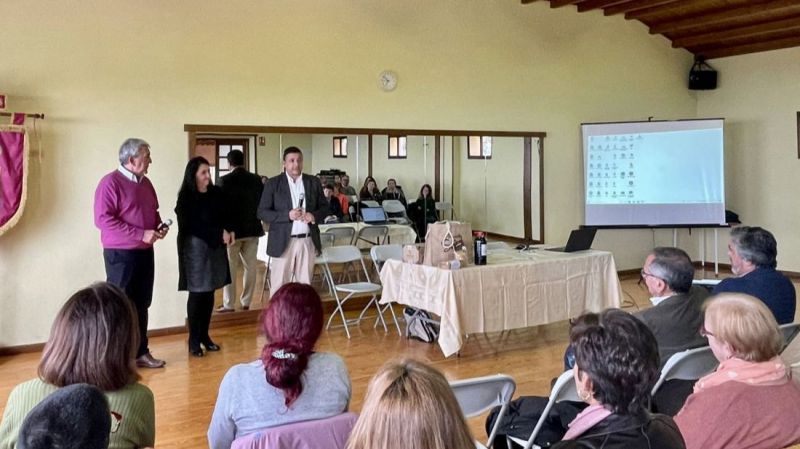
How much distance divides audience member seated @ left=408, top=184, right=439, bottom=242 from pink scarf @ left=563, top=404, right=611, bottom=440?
568cm

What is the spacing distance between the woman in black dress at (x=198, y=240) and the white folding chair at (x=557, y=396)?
9.87ft

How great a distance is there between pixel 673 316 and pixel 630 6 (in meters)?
5.71

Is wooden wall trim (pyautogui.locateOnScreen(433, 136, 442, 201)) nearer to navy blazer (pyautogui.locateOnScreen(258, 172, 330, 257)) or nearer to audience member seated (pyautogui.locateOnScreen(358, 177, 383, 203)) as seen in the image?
audience member seated (pyautogui.locateOnScreen(358, 177, 383, 203))

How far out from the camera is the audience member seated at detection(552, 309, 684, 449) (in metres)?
1.58

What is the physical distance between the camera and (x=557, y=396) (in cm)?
243

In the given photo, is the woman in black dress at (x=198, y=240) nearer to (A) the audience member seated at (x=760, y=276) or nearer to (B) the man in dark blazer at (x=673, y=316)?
(B) the man in dark blazer at (x=673, y=316)

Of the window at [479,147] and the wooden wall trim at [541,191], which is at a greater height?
the window at [479,147]

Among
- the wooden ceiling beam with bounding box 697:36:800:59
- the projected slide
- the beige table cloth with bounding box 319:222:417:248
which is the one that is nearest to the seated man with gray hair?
the beige table cloth with bounding box 319:222:417:248

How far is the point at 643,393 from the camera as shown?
1.68 metres

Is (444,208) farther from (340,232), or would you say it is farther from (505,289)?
(505,289)

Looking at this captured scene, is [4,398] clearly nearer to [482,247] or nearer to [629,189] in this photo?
[482,247]

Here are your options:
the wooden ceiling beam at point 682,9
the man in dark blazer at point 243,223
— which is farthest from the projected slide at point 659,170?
the man in dark blazer at point 243,223

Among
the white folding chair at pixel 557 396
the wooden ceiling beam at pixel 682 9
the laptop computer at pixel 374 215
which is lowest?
the white folding chair at pixel 557 396

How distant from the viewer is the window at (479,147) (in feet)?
24.4
